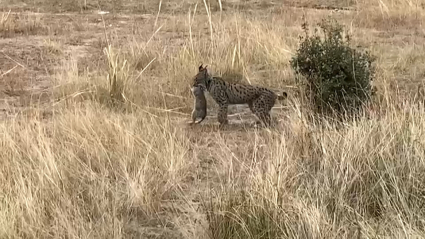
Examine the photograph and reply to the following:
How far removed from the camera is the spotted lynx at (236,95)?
6387 millimetres

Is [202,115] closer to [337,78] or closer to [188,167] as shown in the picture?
[337,78]

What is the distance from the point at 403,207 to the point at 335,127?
1388 millimetres

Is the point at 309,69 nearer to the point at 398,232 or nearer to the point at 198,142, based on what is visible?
the point at 198,142

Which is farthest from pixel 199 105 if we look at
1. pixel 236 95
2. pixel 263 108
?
pixel 263 108

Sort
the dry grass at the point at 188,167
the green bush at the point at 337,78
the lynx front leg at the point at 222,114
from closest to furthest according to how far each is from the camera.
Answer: the dry grass at the point at 188,167
the green bush at the point at 337,78
the lynx front leg at the point at 222,114

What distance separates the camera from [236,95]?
652 centimetres

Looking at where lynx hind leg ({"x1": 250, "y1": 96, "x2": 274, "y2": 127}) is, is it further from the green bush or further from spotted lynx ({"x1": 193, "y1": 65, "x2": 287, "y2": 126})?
the green bush

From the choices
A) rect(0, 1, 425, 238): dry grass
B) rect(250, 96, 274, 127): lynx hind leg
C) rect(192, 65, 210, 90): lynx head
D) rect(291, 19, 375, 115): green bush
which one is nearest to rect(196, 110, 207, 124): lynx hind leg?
rect(0, 1, 425, 238): dry grass

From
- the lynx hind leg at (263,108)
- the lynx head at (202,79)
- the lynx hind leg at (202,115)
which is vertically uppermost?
the lynx head at (202,79)

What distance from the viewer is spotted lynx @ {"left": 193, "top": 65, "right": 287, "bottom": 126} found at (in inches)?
251

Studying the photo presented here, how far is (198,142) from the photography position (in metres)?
5.84

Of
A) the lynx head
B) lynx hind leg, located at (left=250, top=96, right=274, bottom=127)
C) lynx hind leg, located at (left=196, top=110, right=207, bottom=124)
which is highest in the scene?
the lynx head

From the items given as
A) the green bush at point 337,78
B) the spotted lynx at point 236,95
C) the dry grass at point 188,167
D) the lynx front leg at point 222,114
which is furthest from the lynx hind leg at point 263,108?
the green bush at point 337,78

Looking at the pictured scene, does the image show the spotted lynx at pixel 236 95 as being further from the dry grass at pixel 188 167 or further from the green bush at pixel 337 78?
the green bush at pixel 337 78
